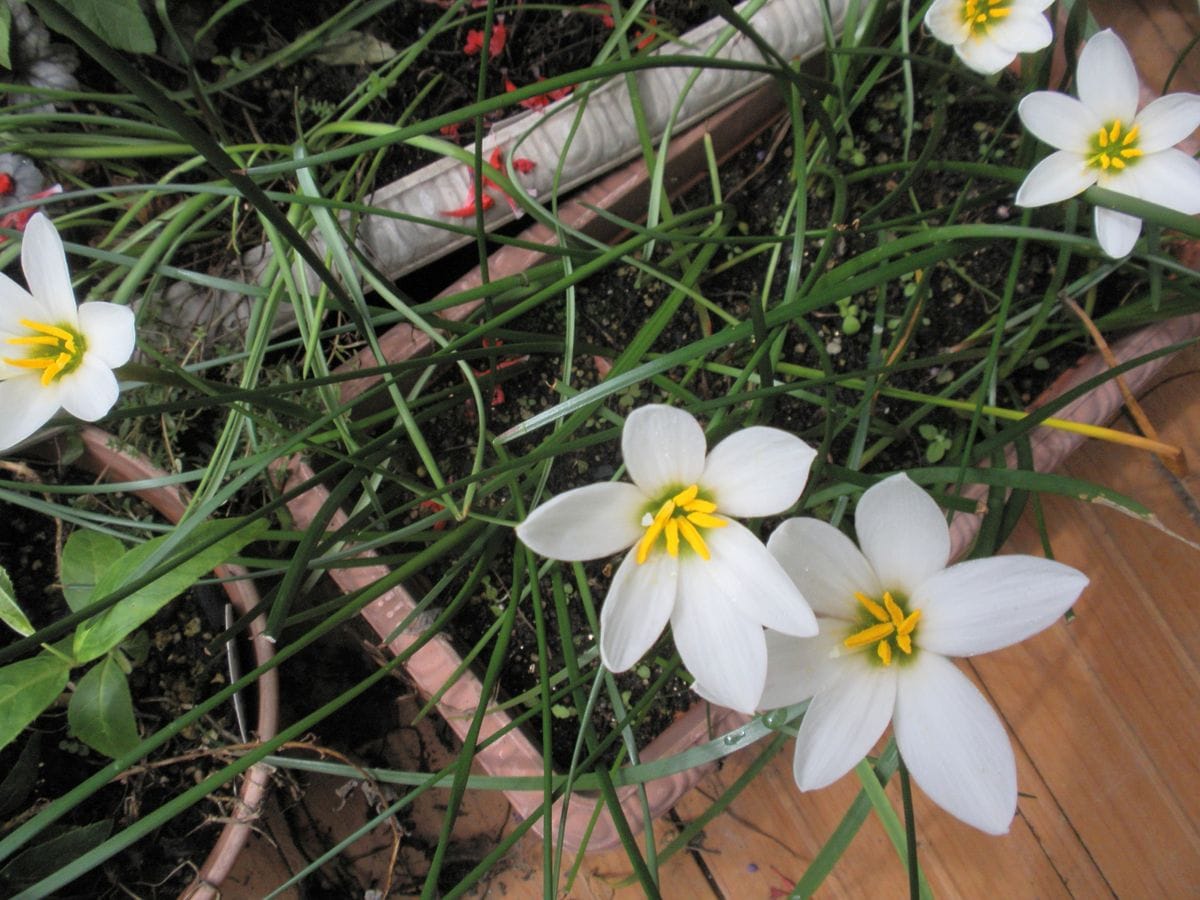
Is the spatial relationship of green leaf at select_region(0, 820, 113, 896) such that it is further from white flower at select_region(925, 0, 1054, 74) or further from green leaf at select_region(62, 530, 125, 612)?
white flower at select_region(925, 0, 1054, 74)

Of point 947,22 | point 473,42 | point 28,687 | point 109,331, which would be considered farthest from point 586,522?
point 473,42

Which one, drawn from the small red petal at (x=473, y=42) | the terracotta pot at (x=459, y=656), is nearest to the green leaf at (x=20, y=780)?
the terracotta pot at (x=459, y=656)

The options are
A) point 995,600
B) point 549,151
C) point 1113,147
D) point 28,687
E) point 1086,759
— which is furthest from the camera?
point 1086,759

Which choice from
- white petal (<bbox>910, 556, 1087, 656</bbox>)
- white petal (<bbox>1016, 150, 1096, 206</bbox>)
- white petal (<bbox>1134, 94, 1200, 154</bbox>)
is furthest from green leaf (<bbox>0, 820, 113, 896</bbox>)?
white petal (<bbox>1134, 94, 1200, 154</bbox>)

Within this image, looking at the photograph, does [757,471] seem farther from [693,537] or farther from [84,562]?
[84,562]

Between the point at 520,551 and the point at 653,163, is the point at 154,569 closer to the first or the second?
the point at 520,551

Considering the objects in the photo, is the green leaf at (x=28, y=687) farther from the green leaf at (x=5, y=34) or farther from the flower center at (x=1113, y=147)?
the flower center at (x=1113, y=147)

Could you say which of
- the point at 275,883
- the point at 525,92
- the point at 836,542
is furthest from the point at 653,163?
the point at 275,883
